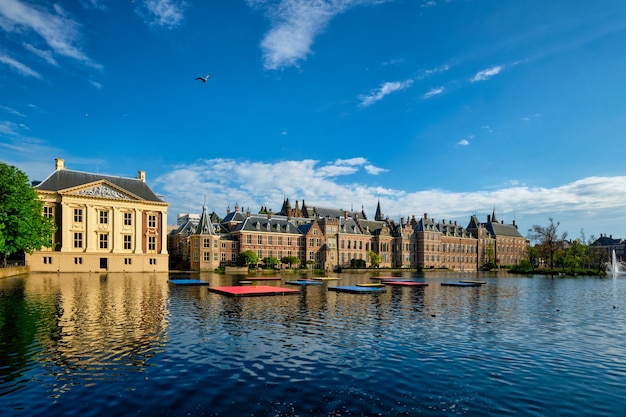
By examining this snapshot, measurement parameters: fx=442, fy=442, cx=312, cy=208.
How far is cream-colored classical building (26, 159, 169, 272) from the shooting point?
7356cm

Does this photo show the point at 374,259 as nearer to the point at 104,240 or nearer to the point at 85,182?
the point at 104,240

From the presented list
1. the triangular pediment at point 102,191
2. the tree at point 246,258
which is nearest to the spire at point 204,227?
the tree at point 246,258

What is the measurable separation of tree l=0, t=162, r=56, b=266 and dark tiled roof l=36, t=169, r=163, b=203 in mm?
13899

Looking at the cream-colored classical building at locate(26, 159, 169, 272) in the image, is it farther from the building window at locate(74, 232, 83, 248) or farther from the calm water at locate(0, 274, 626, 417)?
the calm water at locate(0, 274, 626, 417)

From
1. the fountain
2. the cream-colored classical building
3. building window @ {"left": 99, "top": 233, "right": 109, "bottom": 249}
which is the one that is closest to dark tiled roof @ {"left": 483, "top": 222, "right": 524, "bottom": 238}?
the fountain

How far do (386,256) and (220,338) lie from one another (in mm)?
112391

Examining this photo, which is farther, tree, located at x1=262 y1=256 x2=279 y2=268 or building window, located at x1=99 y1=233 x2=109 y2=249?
tree, located at x1=262 y1=256 x2=279 y2=268

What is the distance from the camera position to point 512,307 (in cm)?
3456

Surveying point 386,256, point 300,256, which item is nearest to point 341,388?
point 300,256

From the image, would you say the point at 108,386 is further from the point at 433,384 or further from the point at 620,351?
the point at 620,351

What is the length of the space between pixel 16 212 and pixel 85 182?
68.6 feet

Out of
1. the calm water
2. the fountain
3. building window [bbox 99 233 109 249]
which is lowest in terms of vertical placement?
the fountain

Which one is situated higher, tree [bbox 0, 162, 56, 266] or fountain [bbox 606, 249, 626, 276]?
tree [bbox 0, 162, 56, 266]

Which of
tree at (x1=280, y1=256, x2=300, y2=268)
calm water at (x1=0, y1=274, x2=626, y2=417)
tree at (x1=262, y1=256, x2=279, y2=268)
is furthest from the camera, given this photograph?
tree at (x1=280, y1=256, x2=300, y2=268)
